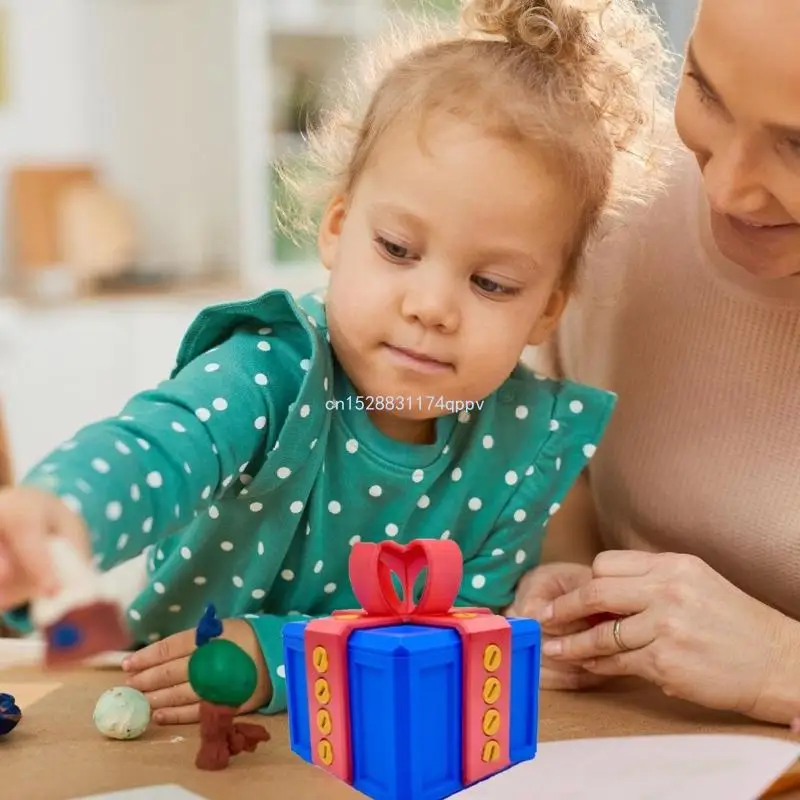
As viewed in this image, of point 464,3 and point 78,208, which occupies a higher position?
point 464,3

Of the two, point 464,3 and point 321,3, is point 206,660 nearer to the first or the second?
point 464,3

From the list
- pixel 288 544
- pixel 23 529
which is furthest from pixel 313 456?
pixel 23 529

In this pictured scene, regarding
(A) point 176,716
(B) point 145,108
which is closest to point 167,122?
(B) point 145,108

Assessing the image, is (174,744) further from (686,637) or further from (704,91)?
(704,91)

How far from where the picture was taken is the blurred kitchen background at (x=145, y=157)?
8.84 ft

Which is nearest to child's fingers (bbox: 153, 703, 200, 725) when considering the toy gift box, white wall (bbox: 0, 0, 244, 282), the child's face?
the toy gift box

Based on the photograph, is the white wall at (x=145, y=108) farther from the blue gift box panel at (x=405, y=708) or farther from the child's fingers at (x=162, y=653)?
the blue gift box panel at (x=405, y=708)

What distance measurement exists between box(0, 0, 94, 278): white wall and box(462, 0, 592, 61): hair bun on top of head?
2.40 m

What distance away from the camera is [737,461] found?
3.03 feet

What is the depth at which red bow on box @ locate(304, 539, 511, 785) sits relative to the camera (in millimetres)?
563

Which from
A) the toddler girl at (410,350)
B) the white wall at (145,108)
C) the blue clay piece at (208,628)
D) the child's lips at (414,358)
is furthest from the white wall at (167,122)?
the blue clay piece at (208,628)

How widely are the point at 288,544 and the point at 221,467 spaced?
0.46 ft

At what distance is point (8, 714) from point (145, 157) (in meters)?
2.61

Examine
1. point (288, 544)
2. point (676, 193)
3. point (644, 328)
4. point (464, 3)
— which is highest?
point (464, 3)
